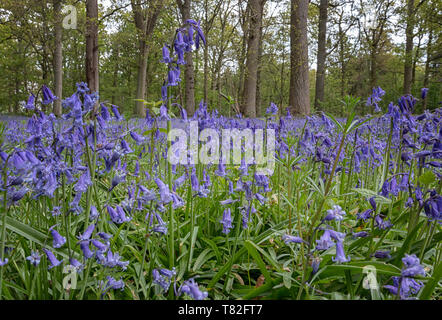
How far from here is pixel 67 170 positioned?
1.42 meters

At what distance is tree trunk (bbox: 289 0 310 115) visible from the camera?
42.7 feet

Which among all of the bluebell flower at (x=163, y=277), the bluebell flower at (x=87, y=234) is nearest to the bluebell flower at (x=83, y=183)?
the bluebell flower at (x=87, y=234)

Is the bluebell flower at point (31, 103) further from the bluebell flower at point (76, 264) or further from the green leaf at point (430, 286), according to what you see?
the green leaf at point (430, 286)

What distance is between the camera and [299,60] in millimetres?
13188

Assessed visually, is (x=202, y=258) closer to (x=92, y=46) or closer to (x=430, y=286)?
(x=430, y=286)

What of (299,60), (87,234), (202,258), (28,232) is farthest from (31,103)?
(299,60)

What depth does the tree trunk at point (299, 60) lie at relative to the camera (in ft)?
42.7

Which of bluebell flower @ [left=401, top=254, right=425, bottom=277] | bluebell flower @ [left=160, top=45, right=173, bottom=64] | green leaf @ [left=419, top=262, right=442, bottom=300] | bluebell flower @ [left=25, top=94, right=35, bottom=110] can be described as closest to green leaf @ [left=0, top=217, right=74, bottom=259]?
bluebell flower @ [left=25, top=94, right=35, bottom=110]

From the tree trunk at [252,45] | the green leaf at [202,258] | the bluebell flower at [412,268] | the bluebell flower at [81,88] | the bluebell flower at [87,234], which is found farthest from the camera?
the tree trunk at [252,45]

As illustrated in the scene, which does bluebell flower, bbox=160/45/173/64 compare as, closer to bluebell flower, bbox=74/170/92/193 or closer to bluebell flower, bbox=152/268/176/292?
bluebell flower, bbox=74/170/92/193

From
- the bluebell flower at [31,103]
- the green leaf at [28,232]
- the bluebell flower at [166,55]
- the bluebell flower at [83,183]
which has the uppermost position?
the bluebell flower at [166,55]
